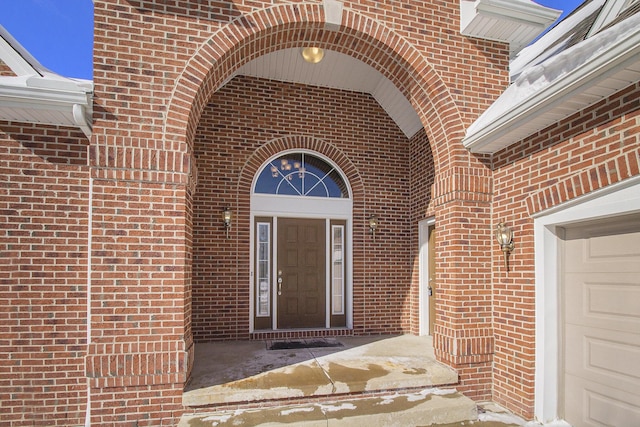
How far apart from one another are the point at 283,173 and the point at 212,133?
1.38 meters

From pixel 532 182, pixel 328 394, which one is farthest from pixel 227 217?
pixel 532 182

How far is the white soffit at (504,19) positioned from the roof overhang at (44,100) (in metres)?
4.41

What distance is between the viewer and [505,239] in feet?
14.5

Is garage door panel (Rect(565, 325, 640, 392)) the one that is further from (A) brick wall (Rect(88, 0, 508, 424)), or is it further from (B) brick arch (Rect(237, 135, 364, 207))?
(B) brick arch (Rect(237, 135, 364, 207))

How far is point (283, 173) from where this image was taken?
6926mm

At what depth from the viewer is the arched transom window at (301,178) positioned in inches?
270

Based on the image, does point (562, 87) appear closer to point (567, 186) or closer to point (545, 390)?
point (567, 186)

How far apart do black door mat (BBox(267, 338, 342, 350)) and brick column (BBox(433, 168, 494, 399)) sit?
197 centimetres

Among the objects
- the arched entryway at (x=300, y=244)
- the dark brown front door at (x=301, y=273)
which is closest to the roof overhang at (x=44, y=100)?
the arched entryway at (x=300, y=244)

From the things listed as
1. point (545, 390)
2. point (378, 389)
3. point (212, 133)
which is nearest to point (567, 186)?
point (545, 390)

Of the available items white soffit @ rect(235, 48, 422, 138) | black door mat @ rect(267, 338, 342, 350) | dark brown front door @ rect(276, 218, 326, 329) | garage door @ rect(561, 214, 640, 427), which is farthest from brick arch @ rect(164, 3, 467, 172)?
black door mat @ rect(267, 338, 342, 350)

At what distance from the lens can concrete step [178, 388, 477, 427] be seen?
3775 mm

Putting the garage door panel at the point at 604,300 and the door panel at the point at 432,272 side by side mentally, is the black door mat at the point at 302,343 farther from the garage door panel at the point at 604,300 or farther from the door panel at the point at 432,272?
the garage door panel at the point at 604,300

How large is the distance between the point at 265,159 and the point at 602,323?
517 centimetres
